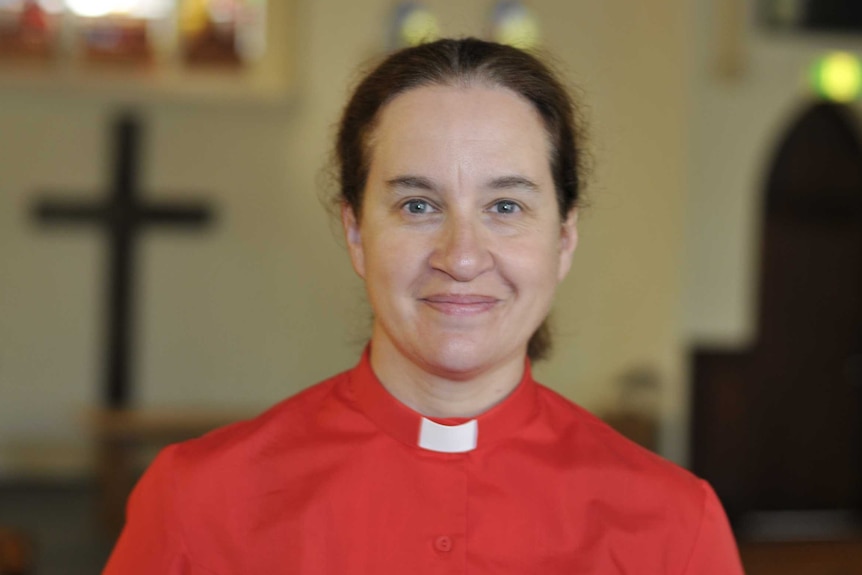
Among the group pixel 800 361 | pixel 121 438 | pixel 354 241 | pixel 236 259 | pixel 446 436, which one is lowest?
pixel 121 438

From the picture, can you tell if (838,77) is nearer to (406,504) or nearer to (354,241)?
(354,241)

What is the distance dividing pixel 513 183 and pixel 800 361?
21.2ft

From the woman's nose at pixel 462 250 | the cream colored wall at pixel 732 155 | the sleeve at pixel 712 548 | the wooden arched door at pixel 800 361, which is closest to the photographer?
the woman's nose at pixel 462 250

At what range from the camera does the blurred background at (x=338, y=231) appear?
7.44 metres

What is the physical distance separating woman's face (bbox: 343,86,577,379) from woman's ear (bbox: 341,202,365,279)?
2.5 inches

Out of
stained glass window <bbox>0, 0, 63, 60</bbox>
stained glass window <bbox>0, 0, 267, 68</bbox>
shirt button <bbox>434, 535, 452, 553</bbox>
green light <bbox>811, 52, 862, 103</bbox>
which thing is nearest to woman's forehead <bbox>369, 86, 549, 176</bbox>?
→ shirt button <bbox>434, 535, 452, 553</bbox>

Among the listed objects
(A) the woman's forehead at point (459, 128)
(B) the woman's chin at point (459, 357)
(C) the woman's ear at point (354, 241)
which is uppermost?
(A) the woman's forehead at point (459, 128)

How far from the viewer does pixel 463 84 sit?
1753 millimetres

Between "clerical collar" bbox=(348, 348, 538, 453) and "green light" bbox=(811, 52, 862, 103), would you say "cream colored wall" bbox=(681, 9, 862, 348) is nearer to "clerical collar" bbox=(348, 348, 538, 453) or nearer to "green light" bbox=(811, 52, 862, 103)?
"green light" bbox=(811, 52, 862, 103)

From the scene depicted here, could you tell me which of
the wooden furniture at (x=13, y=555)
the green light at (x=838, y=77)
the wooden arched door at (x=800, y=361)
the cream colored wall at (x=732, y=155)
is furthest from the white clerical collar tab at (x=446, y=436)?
the green light at (x=838, y=77)

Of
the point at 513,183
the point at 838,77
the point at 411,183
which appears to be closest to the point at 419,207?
the point at 411,183

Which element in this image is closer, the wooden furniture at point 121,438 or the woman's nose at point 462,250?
the woman's nose at point 462,250

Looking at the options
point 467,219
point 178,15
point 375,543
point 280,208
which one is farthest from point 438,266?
point 178,15

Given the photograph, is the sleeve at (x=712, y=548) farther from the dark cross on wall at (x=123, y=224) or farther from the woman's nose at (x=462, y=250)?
the dark cross on wall at (x=123, y=224)
